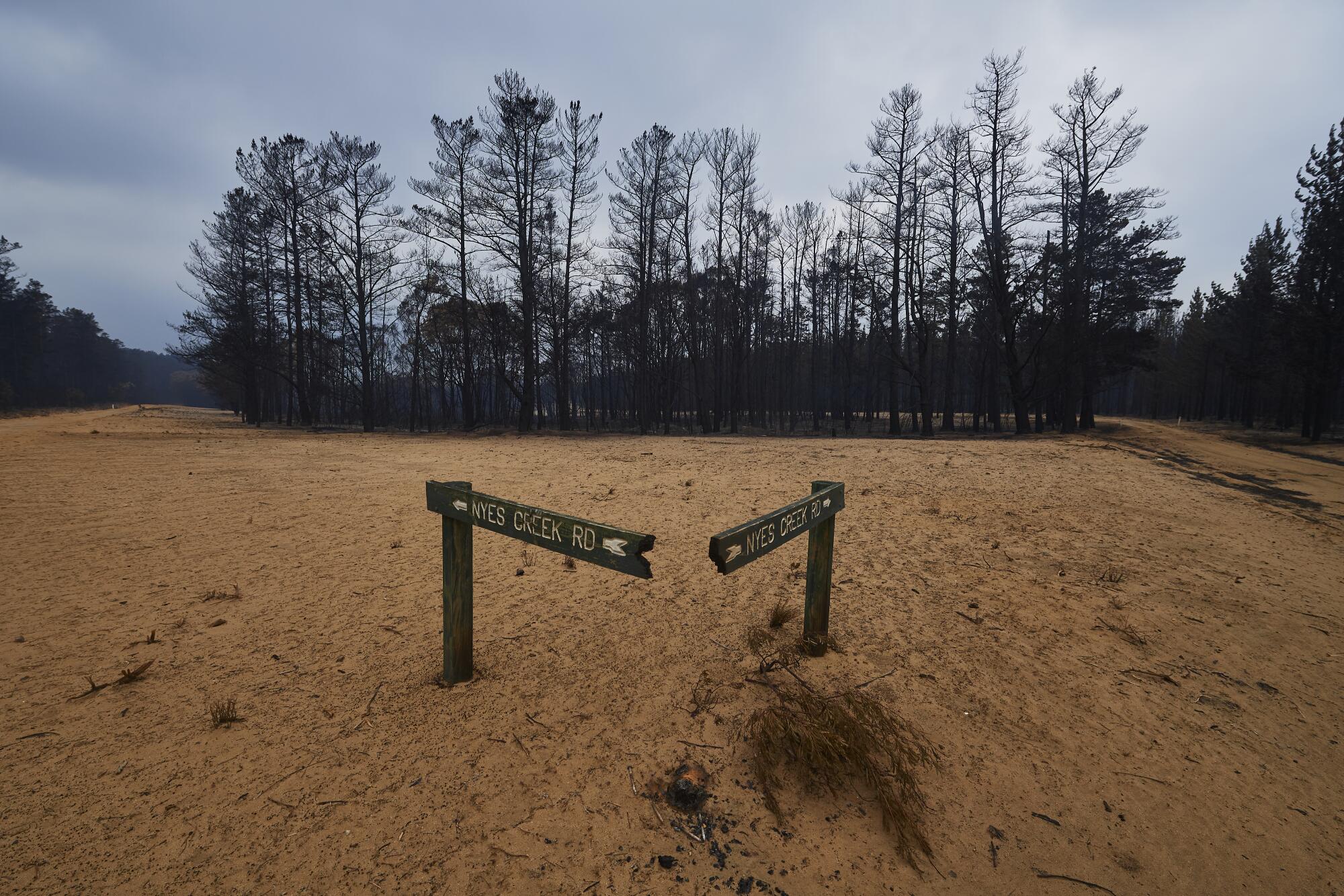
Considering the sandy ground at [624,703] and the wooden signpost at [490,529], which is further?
the wooden signpost at [490,529]

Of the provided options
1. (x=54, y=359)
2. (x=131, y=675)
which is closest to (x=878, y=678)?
(x=131, y=675)

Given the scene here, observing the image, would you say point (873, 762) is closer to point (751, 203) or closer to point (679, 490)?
point (679, 490)

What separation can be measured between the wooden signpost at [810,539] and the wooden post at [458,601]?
5.33 ft

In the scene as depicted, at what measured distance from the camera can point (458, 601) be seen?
10.6 ft

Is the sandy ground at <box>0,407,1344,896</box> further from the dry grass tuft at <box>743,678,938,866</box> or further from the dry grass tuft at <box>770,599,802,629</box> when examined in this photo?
the dry grass tuft at <box>770,599,802,629</box>

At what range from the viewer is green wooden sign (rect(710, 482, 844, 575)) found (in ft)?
7.92

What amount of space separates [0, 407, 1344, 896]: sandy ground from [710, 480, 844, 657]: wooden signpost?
0.25 meters

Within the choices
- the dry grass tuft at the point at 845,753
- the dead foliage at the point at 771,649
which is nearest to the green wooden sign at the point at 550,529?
the dry grass tuft at the point at 845,753

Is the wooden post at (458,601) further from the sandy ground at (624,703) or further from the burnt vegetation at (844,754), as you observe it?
the burnt vegetation at (844,754)

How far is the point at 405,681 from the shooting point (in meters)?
3.35

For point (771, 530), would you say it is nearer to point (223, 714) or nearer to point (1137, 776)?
point (1137, 776)

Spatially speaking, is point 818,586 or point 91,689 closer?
point 91,689

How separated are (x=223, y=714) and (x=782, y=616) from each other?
3519 millimetres

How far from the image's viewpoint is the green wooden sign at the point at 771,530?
2414mm
